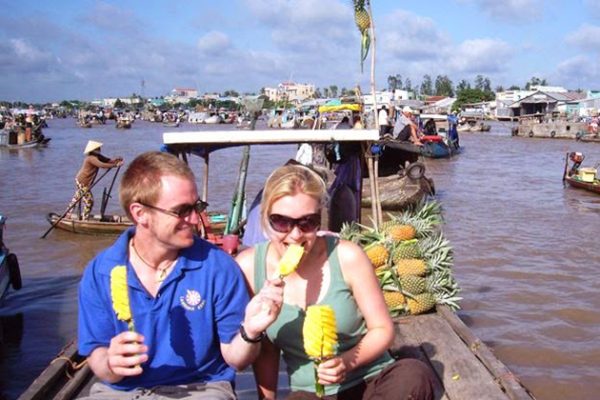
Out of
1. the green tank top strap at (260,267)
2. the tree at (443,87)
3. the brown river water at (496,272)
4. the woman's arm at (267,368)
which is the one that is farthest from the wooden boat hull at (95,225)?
the tree at (443,87)

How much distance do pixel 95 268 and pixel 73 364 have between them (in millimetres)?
1607

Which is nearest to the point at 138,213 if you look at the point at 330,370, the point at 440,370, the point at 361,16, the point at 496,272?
the point at 330,370

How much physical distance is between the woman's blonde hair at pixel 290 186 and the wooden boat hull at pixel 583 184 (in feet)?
53.4

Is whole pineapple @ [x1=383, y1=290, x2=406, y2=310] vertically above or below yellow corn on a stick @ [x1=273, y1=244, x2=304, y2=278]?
below

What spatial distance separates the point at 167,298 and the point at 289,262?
563 millimetres

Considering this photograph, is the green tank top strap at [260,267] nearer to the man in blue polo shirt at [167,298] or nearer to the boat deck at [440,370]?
the man in blue polo shirt at [167,298]

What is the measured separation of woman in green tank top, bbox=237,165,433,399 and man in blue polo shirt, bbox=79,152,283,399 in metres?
0.21

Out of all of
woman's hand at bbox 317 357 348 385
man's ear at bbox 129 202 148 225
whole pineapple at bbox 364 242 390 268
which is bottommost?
whole pineapple at bbox 364 242 390 268

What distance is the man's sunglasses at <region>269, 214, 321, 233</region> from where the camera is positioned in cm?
257

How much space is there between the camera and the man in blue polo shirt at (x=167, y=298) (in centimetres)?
251

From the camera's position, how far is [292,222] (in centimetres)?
257

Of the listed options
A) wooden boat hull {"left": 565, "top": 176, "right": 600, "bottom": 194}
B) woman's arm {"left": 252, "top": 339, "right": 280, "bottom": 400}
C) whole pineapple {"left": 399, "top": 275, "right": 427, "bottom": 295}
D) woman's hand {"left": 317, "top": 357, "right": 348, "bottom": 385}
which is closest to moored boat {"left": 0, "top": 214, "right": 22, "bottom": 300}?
whole pineapple {"left": 399, "top": 275, "right": 427, "bottom": 295}

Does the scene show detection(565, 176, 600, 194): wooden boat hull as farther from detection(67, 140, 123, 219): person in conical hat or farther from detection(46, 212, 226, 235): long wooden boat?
detection(67, 140, 123, 219): person in conical hat

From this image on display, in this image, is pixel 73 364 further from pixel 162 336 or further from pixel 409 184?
pixel 409 184
